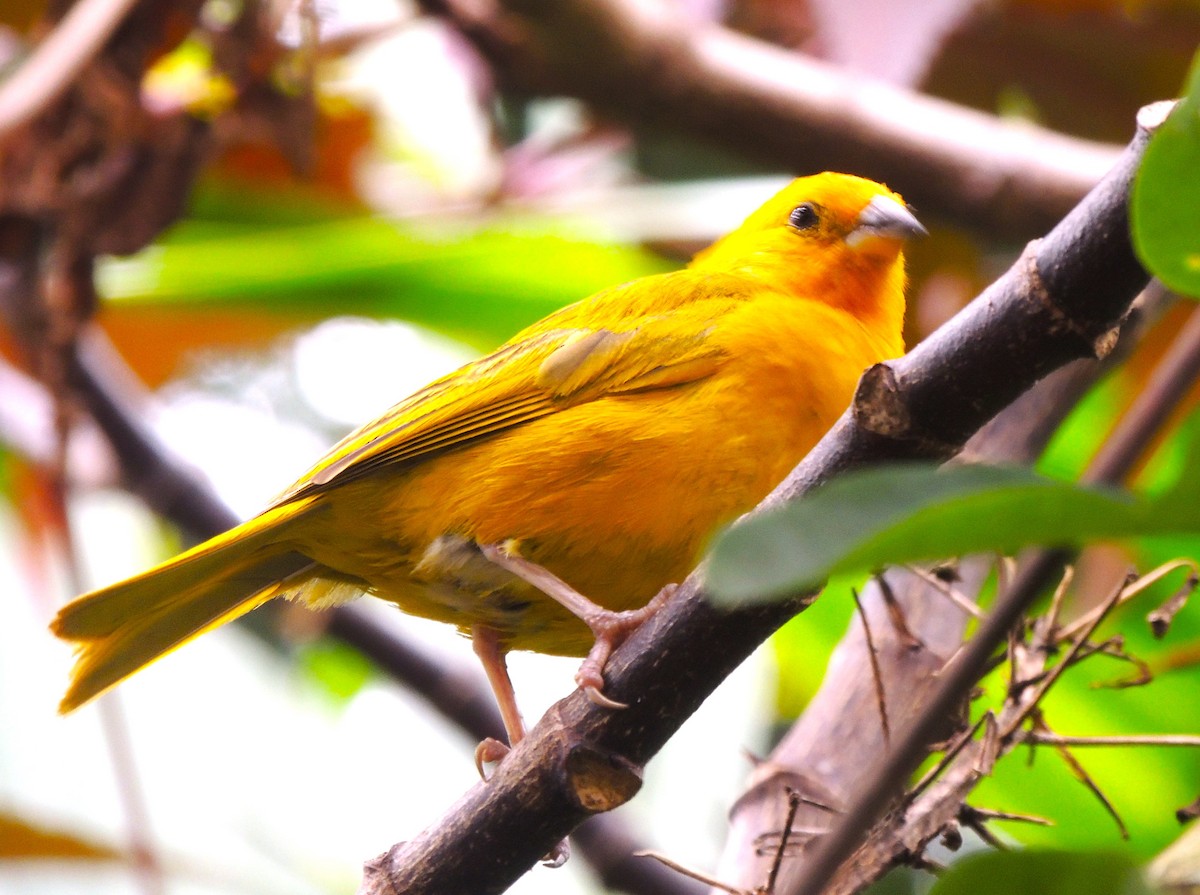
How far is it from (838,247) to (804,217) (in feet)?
0.48

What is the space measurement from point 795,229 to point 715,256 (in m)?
0.34

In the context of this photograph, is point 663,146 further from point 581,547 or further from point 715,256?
point 581,547

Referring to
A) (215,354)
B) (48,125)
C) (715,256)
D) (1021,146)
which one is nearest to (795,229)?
(715,256)

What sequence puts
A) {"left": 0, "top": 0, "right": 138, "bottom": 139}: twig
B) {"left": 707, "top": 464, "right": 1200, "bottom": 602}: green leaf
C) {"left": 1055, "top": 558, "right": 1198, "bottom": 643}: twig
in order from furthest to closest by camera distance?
{"left": 0, "top": 0, "right": 138, "bottom": 139}: twig, {"left": 1055, "top": 558, "right": 1198, "bottom": 643}: twig, {"left": 707, "top": 464, "right": 1200, "bottom": 602}: green leaf

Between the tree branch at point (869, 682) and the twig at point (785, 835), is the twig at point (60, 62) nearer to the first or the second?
the tree branch at point (869, 682)

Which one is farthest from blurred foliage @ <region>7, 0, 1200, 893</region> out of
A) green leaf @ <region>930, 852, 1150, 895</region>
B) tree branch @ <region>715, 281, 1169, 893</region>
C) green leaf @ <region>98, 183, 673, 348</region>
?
green leaf @ <region>930, 852, 1150, 895</region>

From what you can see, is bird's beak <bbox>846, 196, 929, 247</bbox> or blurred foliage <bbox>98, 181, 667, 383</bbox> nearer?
bird's beak <bbox>846, 196, 929, 247</bbox>

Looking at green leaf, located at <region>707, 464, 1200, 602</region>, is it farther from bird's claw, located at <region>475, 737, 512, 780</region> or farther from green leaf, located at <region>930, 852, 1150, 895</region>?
bird's claw, located at <region>475, 737, 512, 780</region>

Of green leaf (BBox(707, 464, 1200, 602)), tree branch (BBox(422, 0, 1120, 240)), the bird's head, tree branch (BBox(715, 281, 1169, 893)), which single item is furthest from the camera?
tree branch (BBox(422, 0, 1120, 240))

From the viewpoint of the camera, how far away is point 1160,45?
4207 millimetres

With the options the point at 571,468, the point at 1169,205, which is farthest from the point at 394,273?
the point at 1169,205

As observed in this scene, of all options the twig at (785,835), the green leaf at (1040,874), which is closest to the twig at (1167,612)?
the twig at (785,835)

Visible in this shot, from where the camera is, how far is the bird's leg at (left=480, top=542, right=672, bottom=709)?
86.5 inches

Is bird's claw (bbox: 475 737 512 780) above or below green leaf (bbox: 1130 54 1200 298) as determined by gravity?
above
